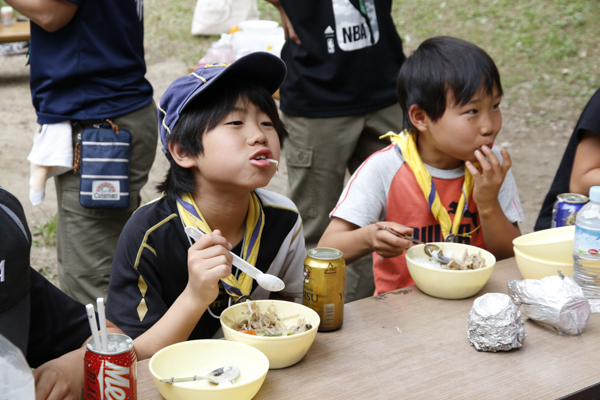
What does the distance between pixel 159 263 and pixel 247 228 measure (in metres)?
0.31

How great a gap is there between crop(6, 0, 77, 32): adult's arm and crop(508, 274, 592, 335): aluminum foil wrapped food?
2.04m

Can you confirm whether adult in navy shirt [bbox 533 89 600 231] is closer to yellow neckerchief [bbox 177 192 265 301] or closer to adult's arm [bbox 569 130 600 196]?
adult's arm [bbox 569 130 600 196]

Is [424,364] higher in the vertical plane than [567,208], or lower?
lower

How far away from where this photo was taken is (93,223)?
2.83 meters

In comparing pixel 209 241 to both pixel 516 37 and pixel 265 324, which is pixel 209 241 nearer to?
pixel 265 324

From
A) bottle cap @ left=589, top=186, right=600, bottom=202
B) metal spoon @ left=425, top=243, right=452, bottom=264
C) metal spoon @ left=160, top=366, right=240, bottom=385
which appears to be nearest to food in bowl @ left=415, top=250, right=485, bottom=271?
metal spoon @ left=425, top=243, right=452, bottom=264

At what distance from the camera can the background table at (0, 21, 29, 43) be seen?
28.4ft

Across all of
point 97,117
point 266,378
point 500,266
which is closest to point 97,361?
point 266,378

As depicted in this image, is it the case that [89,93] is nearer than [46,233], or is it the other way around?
[89,93]

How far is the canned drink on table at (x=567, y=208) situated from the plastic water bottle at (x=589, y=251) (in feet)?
1.18

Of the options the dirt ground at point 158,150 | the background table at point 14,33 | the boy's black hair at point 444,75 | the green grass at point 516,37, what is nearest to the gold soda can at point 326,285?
the boy's black hair at point 444,75

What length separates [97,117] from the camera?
271 centimetres

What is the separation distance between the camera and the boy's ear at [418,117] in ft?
8.03

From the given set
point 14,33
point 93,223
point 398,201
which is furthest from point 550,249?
point 14,33
